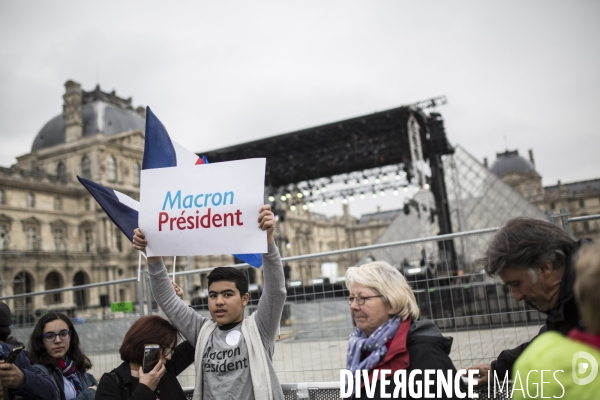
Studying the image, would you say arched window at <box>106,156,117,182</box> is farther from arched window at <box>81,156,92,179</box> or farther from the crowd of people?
the crowd of people

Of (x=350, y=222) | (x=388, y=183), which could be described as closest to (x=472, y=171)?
(x=388, y=183)

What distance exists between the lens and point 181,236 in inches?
105

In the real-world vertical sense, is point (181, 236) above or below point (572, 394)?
above

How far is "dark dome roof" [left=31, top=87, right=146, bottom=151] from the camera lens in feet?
169

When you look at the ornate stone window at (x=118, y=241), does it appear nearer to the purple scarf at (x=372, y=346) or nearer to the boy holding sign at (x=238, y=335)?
the boy holding sign at (x=238, y=335)

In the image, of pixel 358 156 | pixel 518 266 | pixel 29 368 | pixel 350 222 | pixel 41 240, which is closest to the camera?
pixel 518 266

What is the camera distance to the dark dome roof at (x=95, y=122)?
5140 centimetres

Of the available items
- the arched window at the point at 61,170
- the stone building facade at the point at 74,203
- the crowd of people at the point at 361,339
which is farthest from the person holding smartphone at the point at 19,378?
the arched window at the point at 61,170

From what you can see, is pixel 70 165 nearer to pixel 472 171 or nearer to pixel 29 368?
pixel 472 171

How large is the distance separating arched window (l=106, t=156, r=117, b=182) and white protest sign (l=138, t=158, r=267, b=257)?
49510 millimetres

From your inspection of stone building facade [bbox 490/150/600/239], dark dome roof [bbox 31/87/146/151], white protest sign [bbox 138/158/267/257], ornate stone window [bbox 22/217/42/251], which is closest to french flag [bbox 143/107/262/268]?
white protest sign [bbox 138/158/267/257]

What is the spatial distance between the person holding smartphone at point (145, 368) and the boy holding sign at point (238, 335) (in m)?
0.15

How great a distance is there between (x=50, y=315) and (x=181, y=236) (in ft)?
3.49

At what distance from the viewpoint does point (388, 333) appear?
71.8 inches
